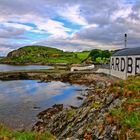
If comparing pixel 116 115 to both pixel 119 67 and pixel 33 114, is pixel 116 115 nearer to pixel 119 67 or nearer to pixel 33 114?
pixel 33 114

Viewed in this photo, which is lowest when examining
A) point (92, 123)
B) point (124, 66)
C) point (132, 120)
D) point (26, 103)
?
point (26, 103)

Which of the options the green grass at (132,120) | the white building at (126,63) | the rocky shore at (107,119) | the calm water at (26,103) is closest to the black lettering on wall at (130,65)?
the white building at (126,63)

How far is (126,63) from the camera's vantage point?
62625 mm

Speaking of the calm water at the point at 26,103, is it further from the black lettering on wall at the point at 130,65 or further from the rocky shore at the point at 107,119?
the black lettering on wall at the point at 130,65

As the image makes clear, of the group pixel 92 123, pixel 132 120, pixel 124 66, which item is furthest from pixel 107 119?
pixel 124 66

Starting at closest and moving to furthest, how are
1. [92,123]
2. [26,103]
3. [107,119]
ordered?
[107,119] < [92,123] < [26,103]

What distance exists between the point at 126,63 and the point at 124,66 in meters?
1.39

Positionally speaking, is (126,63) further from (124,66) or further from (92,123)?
(92,123)

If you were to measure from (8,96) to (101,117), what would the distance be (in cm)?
3359

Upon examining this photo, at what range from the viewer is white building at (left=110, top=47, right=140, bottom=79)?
56.7m

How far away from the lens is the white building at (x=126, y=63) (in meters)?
56.7

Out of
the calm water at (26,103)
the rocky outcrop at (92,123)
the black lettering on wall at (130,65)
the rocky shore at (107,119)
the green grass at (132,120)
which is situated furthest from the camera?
the black lettering on wall at (130,65)

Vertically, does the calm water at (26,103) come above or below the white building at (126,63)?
below

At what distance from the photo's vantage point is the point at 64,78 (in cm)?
8012
